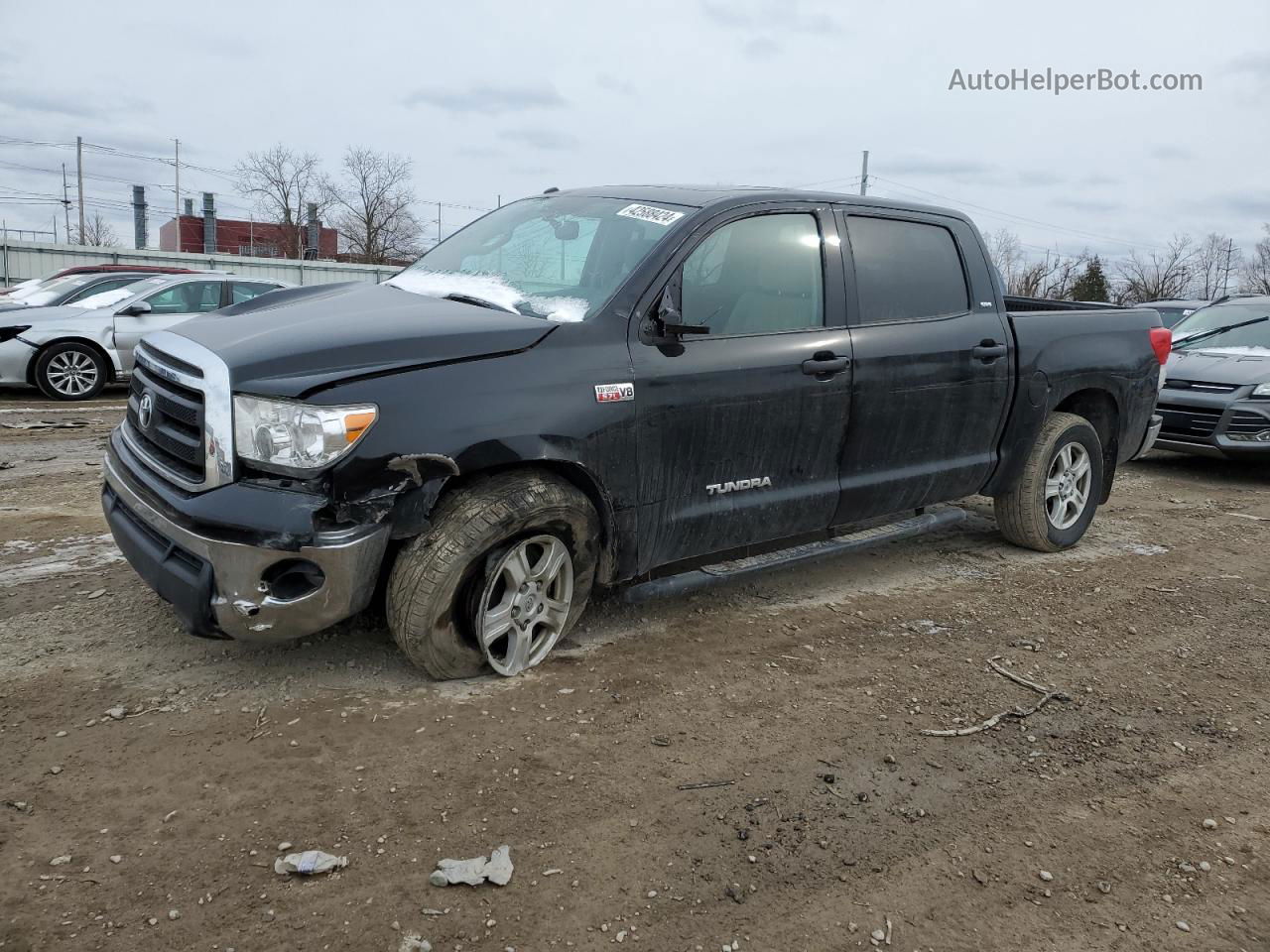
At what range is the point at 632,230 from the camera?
3992mm

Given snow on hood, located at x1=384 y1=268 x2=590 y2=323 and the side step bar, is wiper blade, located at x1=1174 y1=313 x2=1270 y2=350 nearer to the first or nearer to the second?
the side step bar

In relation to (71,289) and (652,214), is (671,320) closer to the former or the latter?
(652,214)

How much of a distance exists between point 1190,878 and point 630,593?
206 cm

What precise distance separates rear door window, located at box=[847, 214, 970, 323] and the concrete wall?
21.2 m

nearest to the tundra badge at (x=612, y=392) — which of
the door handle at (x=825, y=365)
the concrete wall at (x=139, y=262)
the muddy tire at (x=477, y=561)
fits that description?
the muddy tire at (x=477, y=561)

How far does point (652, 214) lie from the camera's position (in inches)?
159

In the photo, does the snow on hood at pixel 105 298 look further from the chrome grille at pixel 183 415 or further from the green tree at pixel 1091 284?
the green tree at pixel 1091 284

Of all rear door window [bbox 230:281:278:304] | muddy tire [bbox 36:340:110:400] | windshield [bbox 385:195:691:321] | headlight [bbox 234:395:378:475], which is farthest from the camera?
rear door window [bbox 230:281:278:304]

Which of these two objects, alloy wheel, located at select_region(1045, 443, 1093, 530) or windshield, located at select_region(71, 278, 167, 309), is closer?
alloy wheel, located at select_region(1045, 443, 1093, 530)

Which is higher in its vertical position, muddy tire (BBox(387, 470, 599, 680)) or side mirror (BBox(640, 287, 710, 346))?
side mirror (BBox(640, 287, 710, 346))

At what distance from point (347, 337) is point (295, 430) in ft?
1.33

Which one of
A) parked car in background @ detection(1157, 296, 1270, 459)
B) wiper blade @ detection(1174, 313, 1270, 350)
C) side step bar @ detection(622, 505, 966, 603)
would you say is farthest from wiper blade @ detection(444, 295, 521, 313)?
wiper blade @ detection(1174, 313, 1270, 350)

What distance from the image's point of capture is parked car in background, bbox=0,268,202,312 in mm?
11570

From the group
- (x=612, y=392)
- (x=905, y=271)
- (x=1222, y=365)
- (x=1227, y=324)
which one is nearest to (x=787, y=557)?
(x=612, y=392)
